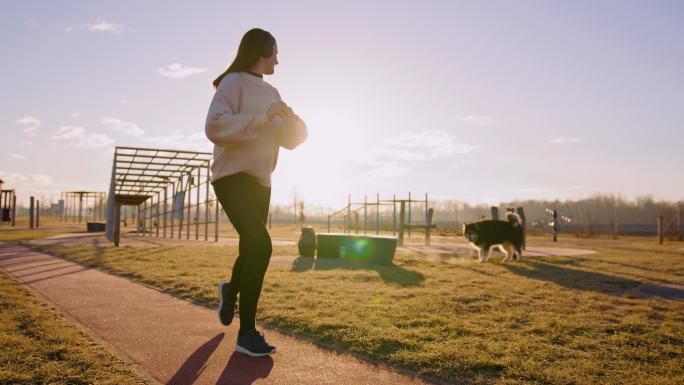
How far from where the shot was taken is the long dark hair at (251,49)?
119 inches

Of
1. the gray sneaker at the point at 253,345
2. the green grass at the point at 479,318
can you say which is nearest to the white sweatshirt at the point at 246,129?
the gray sneaker at the point at 253,345

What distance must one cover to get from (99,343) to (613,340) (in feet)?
12.0

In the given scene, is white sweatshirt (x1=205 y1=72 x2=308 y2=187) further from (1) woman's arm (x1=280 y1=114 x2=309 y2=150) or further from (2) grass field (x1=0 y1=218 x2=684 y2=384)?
(2) grass field (x1=0 y1=218 x2=684 y2=384)

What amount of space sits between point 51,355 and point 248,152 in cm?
164

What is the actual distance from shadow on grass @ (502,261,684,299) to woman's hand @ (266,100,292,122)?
17.5 ft

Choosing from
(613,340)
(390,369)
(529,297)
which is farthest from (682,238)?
(390,369)

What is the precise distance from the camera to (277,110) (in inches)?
113

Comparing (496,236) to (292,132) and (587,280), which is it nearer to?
(587,280)

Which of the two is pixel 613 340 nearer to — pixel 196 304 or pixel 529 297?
pixel 529 297

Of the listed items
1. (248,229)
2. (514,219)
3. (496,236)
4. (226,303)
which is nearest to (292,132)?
(248,229)

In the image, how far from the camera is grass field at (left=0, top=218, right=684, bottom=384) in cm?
277

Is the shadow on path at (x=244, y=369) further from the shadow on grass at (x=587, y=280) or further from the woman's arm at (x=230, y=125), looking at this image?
the shadow on grass at (x=587, y=280)

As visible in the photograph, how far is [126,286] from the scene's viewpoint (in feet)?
18.8

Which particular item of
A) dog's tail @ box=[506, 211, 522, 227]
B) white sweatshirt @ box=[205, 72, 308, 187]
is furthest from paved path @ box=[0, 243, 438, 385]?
dog's tail @ box=[506, 211, 522, 227]
